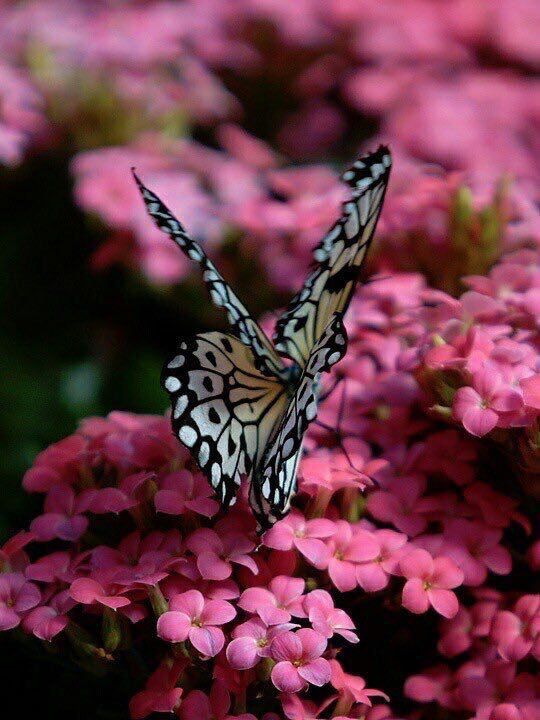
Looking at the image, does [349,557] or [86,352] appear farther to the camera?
[86,352]

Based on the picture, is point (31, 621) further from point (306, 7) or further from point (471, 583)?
point (306, 7)

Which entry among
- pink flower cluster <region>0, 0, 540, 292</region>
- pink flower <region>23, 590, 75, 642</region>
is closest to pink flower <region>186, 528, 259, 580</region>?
pink flower <region>23, 590, 75, 642</region>

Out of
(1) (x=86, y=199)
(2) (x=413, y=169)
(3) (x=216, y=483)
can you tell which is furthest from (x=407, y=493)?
(1) (x=86, y=199)

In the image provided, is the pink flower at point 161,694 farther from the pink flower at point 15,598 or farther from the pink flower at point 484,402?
the pink flower at point 484,402

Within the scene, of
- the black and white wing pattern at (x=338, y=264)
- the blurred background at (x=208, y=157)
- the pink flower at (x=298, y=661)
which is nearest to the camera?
the pink flower at (x=298, y=661)

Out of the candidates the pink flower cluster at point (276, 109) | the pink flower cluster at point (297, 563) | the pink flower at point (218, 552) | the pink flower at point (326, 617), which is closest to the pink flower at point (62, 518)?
the pink flower cluster at point (297, 563)

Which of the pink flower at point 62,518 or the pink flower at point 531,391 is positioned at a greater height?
the pink flower at point 531,391

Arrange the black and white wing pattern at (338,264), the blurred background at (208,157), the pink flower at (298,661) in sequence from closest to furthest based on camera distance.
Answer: the pink flower at (298,661) < the black and white wing pattern at (338,264) < the blurred background at (208,157)
